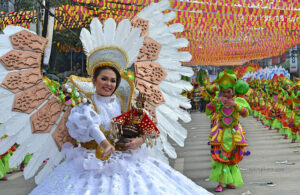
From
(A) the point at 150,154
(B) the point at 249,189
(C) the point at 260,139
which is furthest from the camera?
(C) the point at 260,139

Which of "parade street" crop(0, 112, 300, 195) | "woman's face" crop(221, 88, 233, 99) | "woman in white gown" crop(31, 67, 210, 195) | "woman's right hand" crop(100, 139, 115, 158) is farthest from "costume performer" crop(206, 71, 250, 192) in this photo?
"woman's right hand" crop(100, 139, 115, 158)

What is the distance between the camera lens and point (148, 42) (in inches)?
137

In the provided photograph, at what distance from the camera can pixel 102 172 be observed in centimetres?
280

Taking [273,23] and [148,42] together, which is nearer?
[148,42]

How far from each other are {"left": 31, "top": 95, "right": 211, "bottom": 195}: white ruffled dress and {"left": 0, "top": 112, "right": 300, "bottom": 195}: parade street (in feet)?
11.6

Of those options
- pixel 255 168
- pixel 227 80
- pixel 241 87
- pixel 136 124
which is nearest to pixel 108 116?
pixel 136 124

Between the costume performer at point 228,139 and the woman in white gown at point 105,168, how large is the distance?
3.50 meters

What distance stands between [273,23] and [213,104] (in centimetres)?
773

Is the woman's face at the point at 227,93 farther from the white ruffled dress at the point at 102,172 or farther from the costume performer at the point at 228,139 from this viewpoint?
the white ruffled dress at the point at 102,172

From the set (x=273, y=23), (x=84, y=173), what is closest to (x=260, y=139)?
(x=273, y=23)

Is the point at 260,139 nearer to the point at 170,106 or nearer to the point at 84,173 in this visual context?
the point at 170,106

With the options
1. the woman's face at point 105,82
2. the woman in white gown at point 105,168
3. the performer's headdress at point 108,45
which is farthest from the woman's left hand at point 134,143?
the performer's headdress at point 108,45

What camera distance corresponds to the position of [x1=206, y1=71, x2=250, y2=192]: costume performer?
6.41m

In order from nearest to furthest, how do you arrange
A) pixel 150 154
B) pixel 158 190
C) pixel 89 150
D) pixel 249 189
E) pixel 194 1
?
pixel 158 190
pixel 89 150
pixel 150 154
pixel 249 189
pixel 194 1
